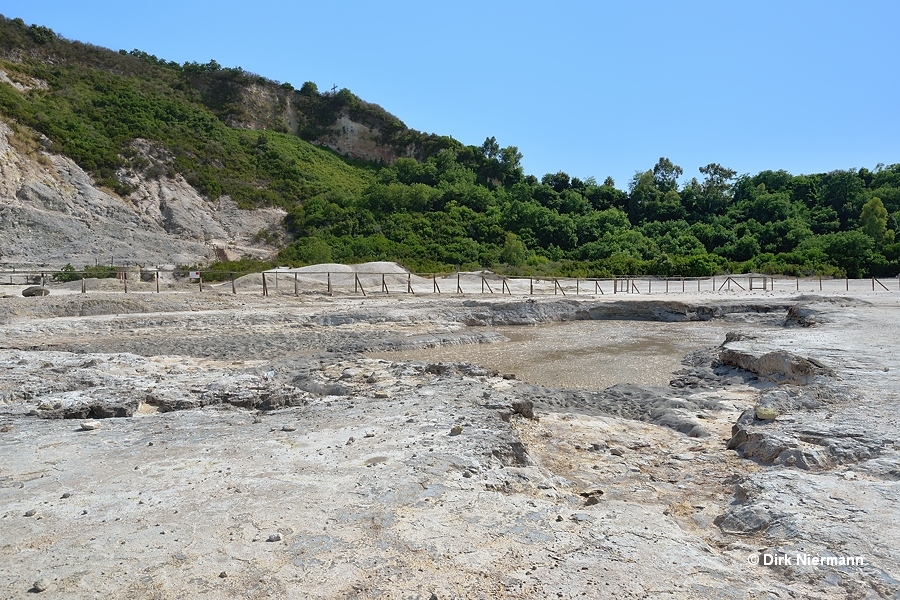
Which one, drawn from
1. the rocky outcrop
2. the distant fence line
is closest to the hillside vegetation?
the distant fence line

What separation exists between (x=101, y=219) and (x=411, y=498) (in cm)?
4071

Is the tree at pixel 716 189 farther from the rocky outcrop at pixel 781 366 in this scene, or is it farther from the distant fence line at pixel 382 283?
the rocky outcrop at pixel 781 366

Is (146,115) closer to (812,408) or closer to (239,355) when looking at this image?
(239,355)

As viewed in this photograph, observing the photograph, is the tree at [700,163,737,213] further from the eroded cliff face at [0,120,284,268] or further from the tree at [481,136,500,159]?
the eroded cliff face at [0,120,284,268]

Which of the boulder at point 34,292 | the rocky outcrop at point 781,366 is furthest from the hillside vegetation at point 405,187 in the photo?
the rocky outcrop at point 781,366

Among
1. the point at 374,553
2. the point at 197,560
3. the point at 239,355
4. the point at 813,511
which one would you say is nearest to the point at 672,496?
the point at 813,511

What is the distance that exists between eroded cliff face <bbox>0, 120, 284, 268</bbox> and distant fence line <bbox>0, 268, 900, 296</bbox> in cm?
514

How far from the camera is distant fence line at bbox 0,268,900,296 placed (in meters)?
26.7

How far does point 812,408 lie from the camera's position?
8.19 m

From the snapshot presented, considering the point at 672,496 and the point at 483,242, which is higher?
the point at 483,242

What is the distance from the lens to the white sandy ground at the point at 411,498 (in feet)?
13.0

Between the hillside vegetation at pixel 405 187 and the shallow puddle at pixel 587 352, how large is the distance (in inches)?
787

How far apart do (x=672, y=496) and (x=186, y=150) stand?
173 feet

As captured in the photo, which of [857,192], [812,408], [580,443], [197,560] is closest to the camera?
[197,560]
